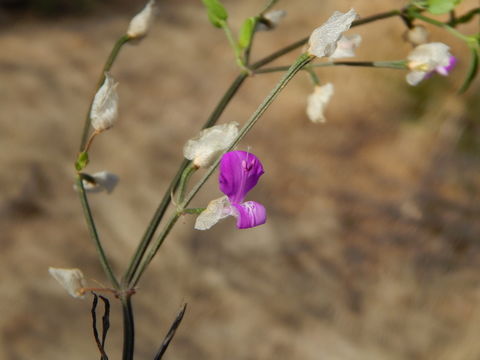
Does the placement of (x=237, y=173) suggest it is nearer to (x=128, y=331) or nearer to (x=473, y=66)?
(x=128, y=331)

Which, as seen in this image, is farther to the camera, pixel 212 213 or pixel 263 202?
pixel 263 202

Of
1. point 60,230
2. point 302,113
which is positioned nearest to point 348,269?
point 302,113

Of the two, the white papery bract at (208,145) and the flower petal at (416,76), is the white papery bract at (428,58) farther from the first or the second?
the white papery bract at (208,145)

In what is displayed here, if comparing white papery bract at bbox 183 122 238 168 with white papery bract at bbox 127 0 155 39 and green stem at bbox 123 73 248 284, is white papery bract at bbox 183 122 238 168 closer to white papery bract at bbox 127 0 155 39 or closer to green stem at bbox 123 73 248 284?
green stem at bbox 123 73 248 284

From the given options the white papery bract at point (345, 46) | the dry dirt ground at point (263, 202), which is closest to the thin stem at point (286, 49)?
the white papery bract at point (345, 46)

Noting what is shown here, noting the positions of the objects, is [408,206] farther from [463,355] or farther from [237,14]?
[237,14]

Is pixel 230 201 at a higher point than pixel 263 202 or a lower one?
higher

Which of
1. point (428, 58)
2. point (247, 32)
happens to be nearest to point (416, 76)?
point (428, 58)
